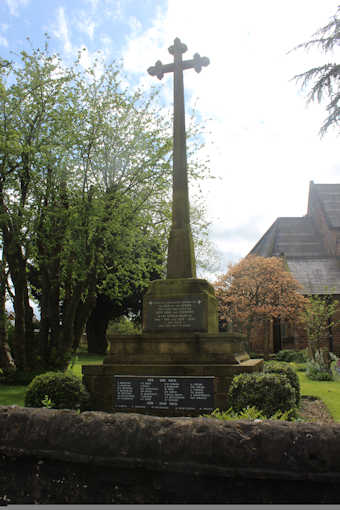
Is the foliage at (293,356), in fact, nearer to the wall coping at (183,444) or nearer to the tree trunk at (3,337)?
the tree trunk at (3,337)

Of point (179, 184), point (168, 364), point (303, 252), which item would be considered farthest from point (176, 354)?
point (303, 252)

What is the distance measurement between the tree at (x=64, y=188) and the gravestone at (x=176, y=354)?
420cm

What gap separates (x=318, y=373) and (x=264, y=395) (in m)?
11.5

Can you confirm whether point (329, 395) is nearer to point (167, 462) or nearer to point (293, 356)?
point (167, 462)

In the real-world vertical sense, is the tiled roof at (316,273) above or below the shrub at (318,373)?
above

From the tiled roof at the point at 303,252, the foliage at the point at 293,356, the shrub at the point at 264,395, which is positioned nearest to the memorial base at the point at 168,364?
the shrub at the point at 264,395

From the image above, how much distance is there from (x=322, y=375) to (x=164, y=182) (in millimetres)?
10568

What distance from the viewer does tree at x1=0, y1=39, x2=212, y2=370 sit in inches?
510

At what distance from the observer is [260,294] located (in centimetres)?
2823

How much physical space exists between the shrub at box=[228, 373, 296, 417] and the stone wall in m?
4.09

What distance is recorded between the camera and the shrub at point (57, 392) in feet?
24.2

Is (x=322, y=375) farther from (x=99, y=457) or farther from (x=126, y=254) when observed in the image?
(x=99, y=457)

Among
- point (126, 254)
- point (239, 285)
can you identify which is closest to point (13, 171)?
point (126, 254)

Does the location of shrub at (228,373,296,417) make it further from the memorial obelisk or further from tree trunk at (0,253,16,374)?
tree trunk at (0,253,16,374)
